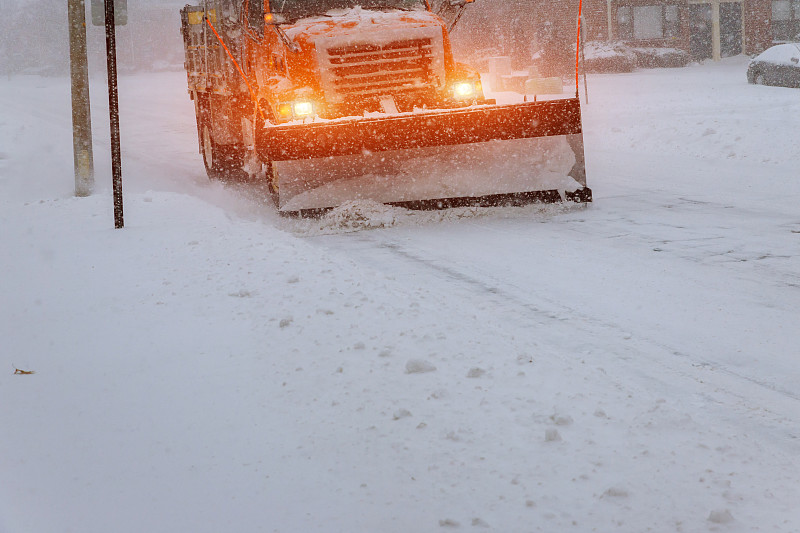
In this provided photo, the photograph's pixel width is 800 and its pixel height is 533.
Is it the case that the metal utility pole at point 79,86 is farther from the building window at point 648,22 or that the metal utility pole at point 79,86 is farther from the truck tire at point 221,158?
the building window at point 648,22

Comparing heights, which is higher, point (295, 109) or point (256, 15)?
point (256, 15)

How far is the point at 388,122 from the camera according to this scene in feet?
28.5

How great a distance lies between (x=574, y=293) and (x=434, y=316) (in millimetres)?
1058

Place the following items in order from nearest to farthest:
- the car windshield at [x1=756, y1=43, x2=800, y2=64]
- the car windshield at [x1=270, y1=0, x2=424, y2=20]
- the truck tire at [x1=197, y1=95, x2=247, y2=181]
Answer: the car windshield at [x1=270, y1=0, x2=424, y2=20] → the truck tire at [x1=197, y1=95, x2=247, y2=181] → the car windshield at [x1=756, y1=43, x2=800, y2=64]

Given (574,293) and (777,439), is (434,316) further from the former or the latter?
(777,439)

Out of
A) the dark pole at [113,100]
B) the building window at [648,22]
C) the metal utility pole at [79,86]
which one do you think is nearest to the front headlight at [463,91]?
the dark pole at [113,100]

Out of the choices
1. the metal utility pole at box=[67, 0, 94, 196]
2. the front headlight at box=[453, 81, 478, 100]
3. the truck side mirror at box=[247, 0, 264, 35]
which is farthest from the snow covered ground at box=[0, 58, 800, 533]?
the metal utility pole at box=[67, 0, 94, 196]

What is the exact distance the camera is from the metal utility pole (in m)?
11.4

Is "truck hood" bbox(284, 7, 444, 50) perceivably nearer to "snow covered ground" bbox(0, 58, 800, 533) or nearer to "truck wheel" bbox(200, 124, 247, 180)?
"snow covered ground" bbox(0, 58, 800, 533)

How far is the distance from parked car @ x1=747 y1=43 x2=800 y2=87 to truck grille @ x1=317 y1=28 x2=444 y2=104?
62.4ft

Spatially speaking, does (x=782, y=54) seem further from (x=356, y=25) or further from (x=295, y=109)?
(x=295, y=109)

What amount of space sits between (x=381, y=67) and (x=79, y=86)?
13.9 ft

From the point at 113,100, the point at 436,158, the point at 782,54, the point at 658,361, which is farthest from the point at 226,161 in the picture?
the point at 782,54

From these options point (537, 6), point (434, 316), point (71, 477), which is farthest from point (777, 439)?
point (537, 6)
